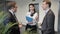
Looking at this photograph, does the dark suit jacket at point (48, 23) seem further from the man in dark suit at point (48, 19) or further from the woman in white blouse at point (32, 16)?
the woman in white blouse at point (32, 16)

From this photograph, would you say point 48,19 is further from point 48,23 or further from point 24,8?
point 24,8

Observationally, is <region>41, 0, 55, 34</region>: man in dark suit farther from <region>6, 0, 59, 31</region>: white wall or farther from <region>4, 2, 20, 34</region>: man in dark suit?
<region>4, 2, 20, 34</region>: man in dark suit

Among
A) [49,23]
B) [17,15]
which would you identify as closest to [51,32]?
[49,23]

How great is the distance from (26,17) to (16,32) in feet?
0.94

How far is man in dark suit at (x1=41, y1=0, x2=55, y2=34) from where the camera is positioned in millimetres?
2541

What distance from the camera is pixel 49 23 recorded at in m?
2.56

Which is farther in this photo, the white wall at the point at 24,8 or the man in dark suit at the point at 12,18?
the man in dark suit at the point at 12,18

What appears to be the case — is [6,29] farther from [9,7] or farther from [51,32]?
[51,32]

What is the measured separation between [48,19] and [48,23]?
0.20ft

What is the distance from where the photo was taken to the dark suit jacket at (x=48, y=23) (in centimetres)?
254

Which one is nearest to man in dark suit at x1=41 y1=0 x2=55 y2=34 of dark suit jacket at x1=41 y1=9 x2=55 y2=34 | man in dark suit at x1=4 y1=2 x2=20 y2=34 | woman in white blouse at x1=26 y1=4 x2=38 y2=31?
dark suit jacket at x1=41 y1=9 x2=55 y2=34

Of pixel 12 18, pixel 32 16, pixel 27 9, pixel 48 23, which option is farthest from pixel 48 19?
pixel 12 18

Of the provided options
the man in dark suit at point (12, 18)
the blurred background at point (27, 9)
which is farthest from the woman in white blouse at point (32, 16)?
the man in dark suit at point (12, 18)

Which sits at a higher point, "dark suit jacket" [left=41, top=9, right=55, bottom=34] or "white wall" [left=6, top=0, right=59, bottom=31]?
"white wall" [left=6, top=0, right=59, bottom=31]
